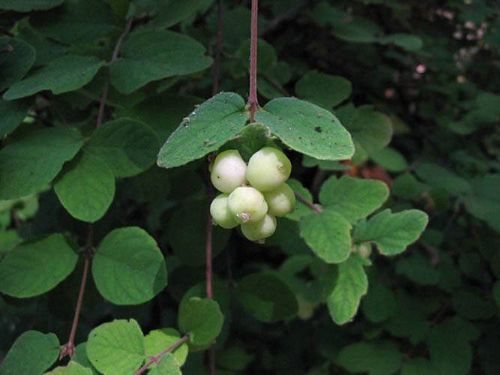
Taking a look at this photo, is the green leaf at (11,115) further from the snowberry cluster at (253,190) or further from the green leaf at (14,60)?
the snowberry cluster at (253,190)

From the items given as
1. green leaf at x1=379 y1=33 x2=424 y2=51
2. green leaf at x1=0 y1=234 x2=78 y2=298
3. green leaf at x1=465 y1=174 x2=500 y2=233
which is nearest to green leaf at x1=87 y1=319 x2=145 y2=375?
green leaf at x1=0 y1=234 x2=78 y2=298

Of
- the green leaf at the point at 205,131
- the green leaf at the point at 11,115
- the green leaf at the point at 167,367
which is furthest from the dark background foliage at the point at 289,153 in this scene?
the green leaf at the point at 205,131

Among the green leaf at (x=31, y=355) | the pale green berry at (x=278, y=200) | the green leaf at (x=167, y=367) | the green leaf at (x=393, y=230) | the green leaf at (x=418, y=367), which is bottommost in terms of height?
the green leaf at (x=418, y=367)

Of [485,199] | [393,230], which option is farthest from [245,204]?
[485,199]

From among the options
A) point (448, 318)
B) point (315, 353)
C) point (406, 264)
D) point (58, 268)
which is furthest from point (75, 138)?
point (315, 353)

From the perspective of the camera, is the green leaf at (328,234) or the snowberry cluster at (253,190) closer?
the snowberry cluster at (253,190)

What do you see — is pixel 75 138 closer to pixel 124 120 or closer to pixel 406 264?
pixel 124 120
